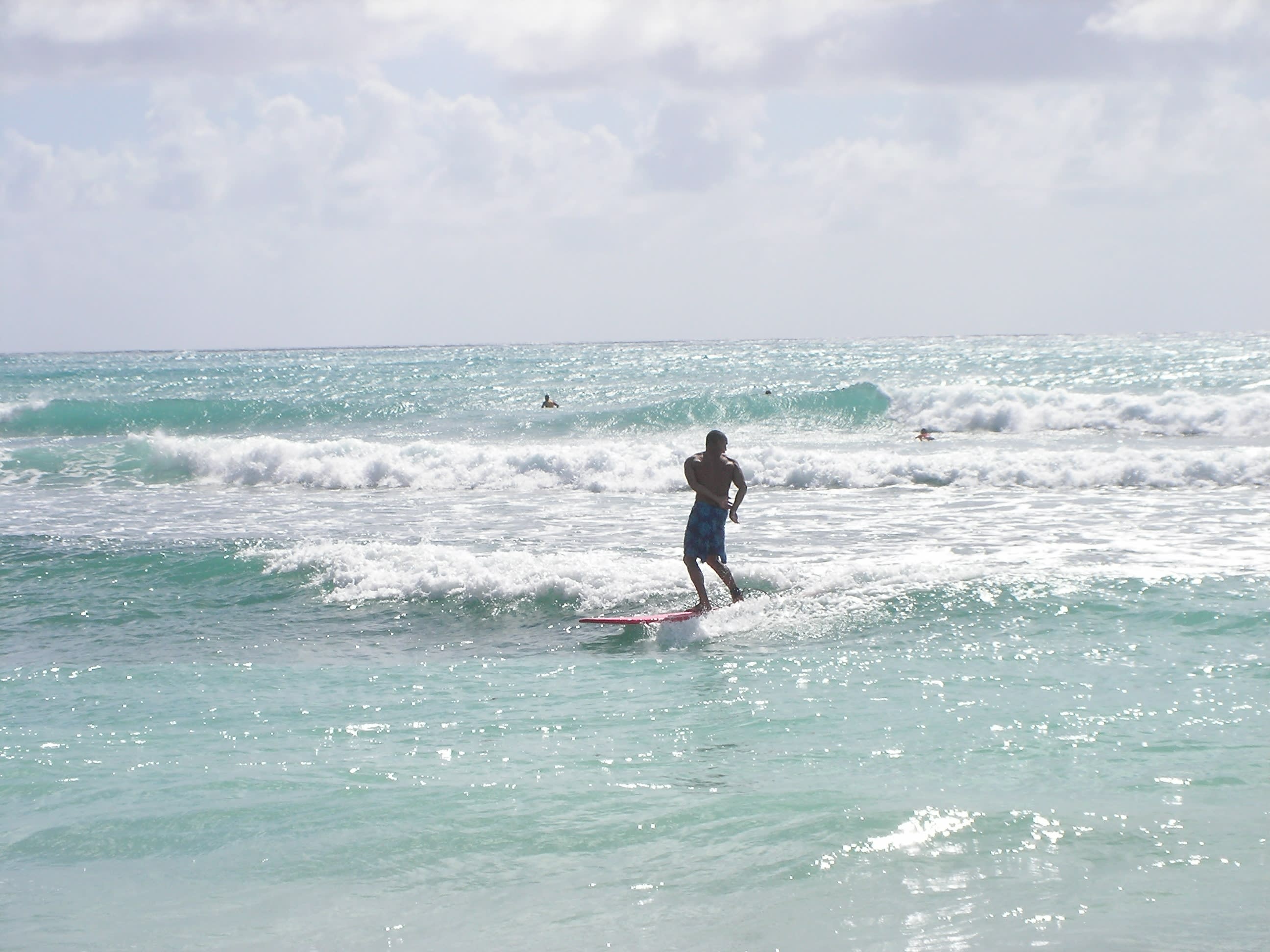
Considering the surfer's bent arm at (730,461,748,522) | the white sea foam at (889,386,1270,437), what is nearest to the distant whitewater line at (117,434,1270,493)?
the white sea foam at (889,386,1270,437)

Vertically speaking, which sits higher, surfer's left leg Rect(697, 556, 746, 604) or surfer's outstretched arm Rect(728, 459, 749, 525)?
surfer's outstretched arm Rect(728, 459, 749, 525)

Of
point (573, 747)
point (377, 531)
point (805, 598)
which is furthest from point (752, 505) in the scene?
point (573, 747)

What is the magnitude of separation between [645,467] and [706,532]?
37.6 feet

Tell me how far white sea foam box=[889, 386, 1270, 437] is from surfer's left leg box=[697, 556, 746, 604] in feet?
76.3

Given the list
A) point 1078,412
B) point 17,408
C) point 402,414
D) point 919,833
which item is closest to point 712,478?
point 919,833

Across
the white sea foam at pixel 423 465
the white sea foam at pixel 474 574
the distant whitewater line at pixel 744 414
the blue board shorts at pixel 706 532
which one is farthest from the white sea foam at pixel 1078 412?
the blue board shorts at pixel 706 532

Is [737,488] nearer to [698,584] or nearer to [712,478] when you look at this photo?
[712,478]

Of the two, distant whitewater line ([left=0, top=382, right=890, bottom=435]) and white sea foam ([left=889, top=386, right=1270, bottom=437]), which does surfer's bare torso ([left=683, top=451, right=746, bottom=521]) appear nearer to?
white sea foam ([left=889, top=386, right=1270, bottom=437])

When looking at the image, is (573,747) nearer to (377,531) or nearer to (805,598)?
A: (805,598)

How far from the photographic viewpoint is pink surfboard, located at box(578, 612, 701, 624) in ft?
31.8

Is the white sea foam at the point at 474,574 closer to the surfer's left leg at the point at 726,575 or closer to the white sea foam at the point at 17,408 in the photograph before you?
the surfer's left leg at the point at 726,575

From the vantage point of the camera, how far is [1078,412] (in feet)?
107

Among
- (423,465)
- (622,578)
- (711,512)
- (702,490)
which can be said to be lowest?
(622,578)

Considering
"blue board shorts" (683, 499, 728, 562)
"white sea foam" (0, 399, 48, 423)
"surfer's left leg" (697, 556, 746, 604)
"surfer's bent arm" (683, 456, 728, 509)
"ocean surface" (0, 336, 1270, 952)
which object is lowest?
"ocean surface" (0, 336, 1270, 952)
